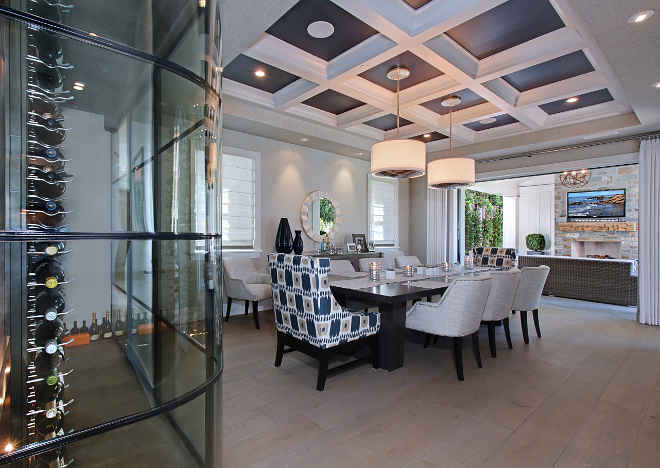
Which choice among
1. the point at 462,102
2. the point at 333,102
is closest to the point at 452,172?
the point at 462,102

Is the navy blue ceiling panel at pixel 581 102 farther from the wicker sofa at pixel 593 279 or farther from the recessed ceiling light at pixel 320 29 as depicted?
the recessed ceiling light at pixel 320 29

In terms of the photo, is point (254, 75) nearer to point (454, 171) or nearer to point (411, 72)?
point (411, 72)

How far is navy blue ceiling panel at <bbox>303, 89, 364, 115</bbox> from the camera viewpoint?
171 inches

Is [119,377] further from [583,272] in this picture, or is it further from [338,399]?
[583,272]

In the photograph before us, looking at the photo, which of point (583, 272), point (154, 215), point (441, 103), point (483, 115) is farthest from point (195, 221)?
point (583, 272)

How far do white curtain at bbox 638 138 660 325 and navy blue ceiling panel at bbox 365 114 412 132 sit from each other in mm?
3104

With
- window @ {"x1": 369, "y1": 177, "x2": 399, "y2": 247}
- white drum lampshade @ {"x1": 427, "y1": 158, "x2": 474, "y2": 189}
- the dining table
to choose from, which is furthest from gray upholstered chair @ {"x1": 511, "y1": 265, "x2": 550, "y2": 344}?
window @ {"x1": 369, "y1": 177, "x2": 399, "y2": 247}

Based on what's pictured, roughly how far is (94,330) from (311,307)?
1.66 metres

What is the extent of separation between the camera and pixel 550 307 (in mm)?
5398

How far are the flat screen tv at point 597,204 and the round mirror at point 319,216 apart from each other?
22.3 ft

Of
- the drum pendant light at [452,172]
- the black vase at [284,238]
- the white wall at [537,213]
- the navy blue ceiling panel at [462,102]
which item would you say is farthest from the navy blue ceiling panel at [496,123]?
the white wall at [537,213]

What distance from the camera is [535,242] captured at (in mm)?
9922

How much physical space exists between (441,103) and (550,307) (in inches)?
137

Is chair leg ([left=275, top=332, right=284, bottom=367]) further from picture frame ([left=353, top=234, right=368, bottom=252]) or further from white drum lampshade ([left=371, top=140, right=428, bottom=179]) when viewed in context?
picture frame ([left=353, top=234, right=368, bottom=252])
